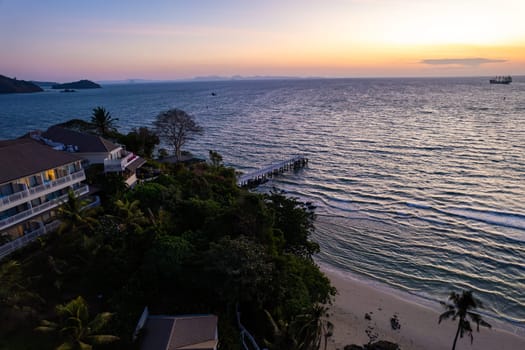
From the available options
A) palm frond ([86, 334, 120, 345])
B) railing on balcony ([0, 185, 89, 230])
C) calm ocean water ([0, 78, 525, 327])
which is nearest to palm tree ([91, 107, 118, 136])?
calm ocean water ([0, 78, 525, 327])

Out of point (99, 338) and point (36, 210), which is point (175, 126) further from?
point (99, 338)

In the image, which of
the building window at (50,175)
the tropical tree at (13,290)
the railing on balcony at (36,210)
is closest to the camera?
the tropical tree at (13,290)

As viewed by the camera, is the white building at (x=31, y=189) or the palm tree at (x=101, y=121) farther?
the palm tree at (x=101, y=121)

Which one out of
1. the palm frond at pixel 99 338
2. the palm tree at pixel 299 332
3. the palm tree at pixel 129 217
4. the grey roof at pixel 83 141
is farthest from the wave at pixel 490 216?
the grey roof at pixel 83 141

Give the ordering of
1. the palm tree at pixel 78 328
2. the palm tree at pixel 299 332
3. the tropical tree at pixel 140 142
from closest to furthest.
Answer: the palm tree at pixel 78 328 → the palm tree at pixel 299 332 → the tropical tree at pixel 140 142

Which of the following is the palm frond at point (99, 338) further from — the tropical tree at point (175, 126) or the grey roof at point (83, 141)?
the tropical tree at point (175, 126)

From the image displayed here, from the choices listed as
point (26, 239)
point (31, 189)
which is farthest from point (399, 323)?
point (31, 189)

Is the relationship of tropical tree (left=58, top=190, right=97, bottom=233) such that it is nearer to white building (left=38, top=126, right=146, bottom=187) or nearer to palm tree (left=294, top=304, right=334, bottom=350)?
white building (left=38, top=126, right=146, bottom=187)
